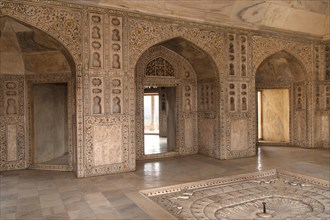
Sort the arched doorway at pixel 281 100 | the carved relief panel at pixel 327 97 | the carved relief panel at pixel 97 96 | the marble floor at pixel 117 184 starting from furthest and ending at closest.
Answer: the arched doorway at pixel 281 100 → the carved relief panel at pixel 327 97 → the carved relief panel at pixel 97 96 → the marble floor at pixel 117 184

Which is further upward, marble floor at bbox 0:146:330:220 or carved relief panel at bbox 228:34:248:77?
carved relief panel at bbox 228:34:248:77

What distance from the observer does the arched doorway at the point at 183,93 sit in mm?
7699

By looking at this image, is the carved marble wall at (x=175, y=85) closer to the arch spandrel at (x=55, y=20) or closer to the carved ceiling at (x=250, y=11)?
the carved ceiling at (x=250, y=11)

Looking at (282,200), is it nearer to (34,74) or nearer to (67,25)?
(67,25)

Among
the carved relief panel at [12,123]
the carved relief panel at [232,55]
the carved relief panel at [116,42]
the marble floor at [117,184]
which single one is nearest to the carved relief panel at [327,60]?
the marble floor at [117,184]

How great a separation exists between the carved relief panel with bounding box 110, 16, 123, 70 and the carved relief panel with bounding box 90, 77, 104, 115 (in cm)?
47

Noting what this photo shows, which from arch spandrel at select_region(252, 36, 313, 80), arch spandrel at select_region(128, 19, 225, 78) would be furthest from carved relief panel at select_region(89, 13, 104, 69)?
arch spandrel at select_region(252, 36, 313, 80)

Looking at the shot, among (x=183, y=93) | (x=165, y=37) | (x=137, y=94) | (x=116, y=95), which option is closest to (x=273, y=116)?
(x=183, y=93)

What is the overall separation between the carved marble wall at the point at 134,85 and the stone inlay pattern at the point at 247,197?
184 cm

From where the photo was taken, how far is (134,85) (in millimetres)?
6570

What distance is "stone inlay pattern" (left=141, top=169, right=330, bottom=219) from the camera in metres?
4.11

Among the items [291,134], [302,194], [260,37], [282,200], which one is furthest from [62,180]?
[291,134]

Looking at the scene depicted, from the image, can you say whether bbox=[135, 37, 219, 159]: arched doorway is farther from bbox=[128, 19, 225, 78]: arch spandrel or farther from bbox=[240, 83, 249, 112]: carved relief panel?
bbox=[240, 83, 249, 112]: carved relief panel

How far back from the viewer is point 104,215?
383 centimetres
